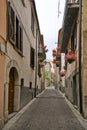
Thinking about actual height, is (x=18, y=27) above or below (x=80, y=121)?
above

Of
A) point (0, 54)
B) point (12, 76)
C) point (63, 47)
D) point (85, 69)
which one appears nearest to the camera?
point (0, 54)

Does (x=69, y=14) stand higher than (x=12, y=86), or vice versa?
(x=69, y=14)

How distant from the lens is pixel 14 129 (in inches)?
444

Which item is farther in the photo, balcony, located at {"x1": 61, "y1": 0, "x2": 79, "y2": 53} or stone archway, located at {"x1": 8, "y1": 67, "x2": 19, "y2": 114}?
balcony, located at {"x1": 61, "y1": 0, "x2": 79, "y2": 53}

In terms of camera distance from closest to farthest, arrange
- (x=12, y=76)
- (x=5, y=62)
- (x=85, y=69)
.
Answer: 1. (x=5, y=62)
2. (x=85, y=69)
3. (x=12, y=76)

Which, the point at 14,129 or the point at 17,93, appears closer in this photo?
the point at 14,129

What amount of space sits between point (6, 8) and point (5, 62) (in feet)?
6.33

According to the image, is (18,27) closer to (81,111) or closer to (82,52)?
(82,52)

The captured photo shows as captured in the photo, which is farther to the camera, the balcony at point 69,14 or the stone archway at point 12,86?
the balcony at point 69,14

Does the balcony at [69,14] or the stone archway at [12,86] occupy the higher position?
the balcony at [69,14]

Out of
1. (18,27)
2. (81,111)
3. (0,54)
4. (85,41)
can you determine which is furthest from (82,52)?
(0,54)

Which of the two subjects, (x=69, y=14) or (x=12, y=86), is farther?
(x=69, y=14)

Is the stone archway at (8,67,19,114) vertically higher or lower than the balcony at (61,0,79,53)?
lower

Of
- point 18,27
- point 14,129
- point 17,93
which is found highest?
point 18,27
